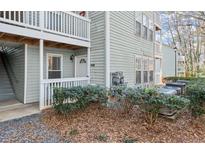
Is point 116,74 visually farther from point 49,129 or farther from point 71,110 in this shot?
point 49,129

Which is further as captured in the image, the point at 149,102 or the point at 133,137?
the point at 149,102

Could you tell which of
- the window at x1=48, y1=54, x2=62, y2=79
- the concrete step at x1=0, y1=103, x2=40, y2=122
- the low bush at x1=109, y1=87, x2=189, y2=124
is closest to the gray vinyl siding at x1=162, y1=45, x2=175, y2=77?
the window at x1=48, y1=54, x2=62, y2=79

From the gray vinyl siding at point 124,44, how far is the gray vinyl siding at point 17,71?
4415 millimetres

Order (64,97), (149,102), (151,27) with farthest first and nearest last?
(151,27) → (64,97) → (149,102)

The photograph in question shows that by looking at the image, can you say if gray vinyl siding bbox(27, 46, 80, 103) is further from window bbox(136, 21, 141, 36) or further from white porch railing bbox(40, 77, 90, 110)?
window bbox(136, 21, 141, 36)

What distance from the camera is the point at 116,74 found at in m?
8.25

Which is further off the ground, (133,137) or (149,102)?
(149,102)

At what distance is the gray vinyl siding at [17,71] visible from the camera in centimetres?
784

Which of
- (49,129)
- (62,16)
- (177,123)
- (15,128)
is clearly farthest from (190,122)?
(62,16)

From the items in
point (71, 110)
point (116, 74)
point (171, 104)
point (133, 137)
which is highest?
point (116, 74)

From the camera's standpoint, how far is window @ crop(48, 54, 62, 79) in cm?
857

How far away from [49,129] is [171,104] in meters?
3.49

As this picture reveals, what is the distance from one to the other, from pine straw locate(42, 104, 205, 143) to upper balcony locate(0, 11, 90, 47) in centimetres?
313

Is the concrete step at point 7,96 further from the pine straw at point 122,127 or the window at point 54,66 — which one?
the pine straw at point 122,127
